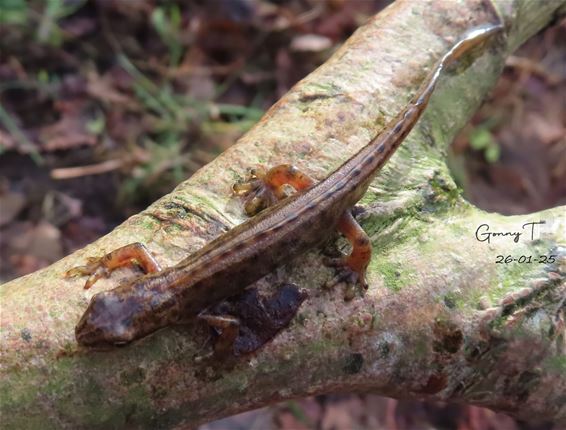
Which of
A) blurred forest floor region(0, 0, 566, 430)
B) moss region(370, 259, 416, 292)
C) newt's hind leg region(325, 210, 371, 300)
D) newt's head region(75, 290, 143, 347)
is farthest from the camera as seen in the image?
blurred forest floor region(0, 0, 566, 430)

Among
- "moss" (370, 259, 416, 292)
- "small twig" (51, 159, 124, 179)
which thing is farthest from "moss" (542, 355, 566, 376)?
"small twig" (51, 159, 124, 179)

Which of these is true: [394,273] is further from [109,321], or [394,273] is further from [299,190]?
[109,321]

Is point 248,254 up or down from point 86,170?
up

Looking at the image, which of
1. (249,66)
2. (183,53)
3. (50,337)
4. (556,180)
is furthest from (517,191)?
Result: (50,337)

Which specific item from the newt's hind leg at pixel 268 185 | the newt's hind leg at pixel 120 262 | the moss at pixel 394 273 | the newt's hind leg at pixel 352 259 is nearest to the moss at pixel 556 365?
the moss at pixel 394 273

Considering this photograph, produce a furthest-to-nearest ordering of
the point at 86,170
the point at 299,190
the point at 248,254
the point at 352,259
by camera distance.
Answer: the point at 86,170 → the point at 299,190 → the point at 248,254 → the point at 352,259

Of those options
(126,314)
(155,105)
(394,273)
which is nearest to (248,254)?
(126,314)

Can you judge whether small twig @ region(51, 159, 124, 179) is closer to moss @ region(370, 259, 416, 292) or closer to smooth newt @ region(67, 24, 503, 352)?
smooth newt @ region(67, 24, 503, 352)
